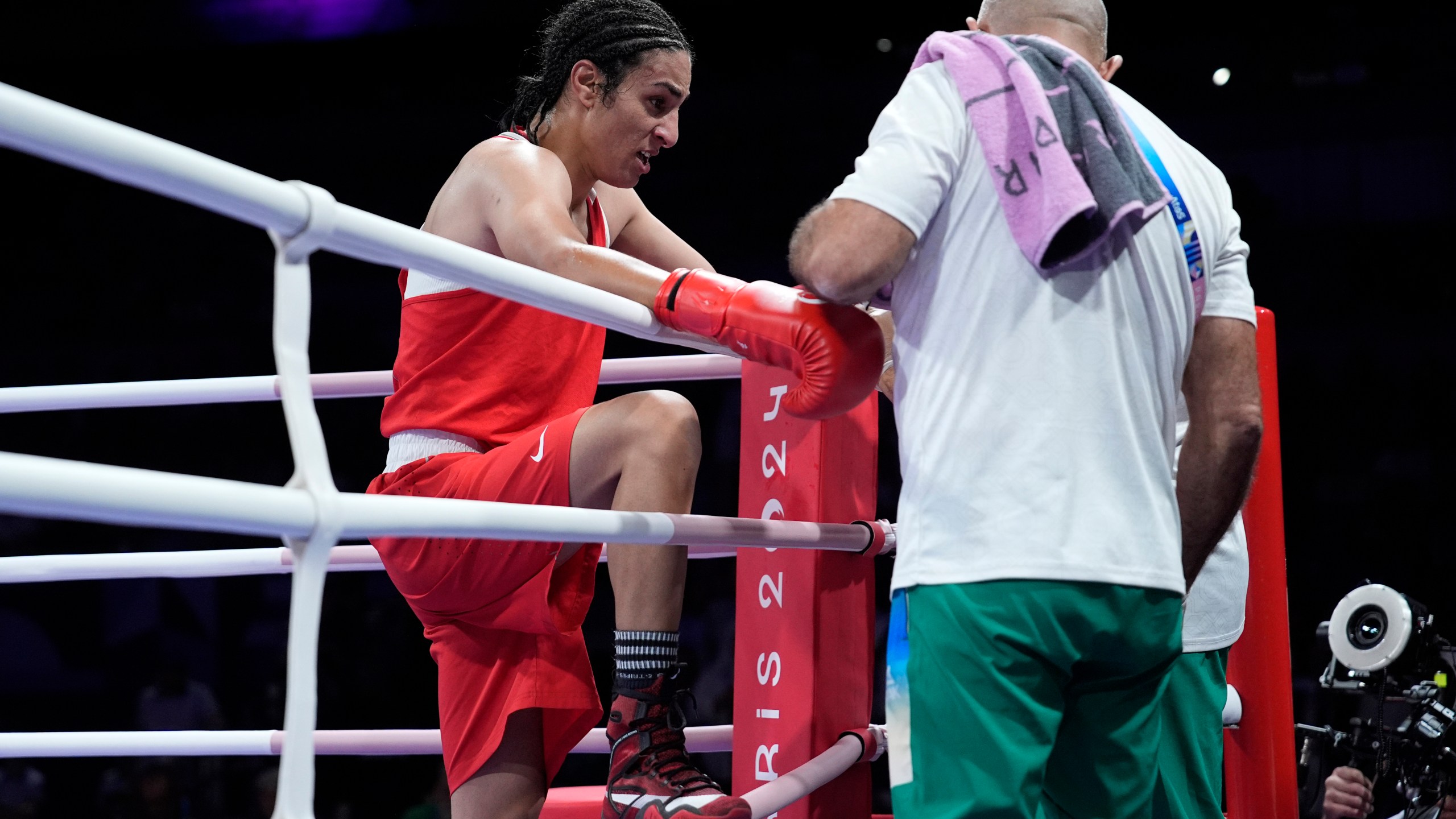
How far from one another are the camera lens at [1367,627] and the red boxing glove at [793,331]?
1454 mm

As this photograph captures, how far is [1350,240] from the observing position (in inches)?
217

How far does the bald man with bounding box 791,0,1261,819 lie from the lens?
1016mm

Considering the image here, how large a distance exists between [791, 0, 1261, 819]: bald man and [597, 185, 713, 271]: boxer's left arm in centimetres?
76

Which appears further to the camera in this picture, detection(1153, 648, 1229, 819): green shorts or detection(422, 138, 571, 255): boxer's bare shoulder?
detection(422, 138, 571, 255): boxer's bare shoulder

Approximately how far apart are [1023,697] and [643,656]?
44cm

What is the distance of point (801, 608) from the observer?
1.47 metres

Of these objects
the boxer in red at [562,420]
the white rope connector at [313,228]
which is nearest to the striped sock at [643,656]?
the boxer in red at [562,420]

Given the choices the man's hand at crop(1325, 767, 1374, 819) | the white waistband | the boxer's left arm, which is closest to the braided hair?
the boxer's left arm

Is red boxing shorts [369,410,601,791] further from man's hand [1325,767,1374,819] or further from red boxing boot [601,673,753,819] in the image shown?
man's hand [1325,767,1374,819]

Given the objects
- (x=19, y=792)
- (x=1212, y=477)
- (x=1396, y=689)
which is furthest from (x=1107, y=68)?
(x=19, y=792)

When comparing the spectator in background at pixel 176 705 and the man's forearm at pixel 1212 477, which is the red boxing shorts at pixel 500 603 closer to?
the man's forearm at pixel 1212 477

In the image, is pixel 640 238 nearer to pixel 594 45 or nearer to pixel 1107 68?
pixel 594 45

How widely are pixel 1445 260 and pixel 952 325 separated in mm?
5114

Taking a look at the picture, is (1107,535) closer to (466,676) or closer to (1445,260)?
(466,676)
